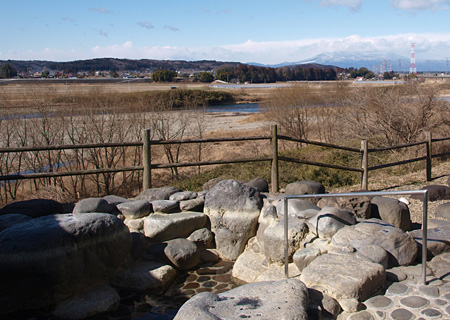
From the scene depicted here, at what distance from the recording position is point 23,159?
1691cm

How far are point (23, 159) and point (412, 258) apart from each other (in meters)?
15.5

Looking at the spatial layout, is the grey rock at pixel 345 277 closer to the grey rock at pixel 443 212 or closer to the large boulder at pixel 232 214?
the large boulder at pixel 232 214

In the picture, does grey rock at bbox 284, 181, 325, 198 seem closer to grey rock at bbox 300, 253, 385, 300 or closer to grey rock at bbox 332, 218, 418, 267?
grey rock at bbox 332, 218, 418, 267

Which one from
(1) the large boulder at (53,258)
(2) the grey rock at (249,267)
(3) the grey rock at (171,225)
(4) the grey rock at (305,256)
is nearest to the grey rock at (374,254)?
(4) the grey rock at (305,256)

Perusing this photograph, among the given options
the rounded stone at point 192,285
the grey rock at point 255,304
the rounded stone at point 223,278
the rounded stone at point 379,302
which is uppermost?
the grey rock at point 255,304

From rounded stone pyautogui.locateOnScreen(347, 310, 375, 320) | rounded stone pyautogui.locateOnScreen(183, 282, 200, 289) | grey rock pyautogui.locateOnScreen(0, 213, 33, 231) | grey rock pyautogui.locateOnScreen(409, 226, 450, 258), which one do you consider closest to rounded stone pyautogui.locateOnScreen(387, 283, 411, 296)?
rounded stone pyautogui.locateOnScreen(347, 310, 375, 320)

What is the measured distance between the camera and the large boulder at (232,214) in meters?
6.86

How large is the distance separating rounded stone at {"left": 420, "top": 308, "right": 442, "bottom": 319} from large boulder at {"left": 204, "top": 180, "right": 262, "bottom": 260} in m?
3.14

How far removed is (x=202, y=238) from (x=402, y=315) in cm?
361

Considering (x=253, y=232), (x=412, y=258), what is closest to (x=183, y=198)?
(x=253, y=232)

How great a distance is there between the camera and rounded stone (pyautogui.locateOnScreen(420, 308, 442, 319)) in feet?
12.9

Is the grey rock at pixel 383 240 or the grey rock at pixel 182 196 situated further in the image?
the grey rock at pixel 182 196

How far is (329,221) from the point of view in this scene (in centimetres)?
567

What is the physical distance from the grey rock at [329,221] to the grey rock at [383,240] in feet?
0.39
